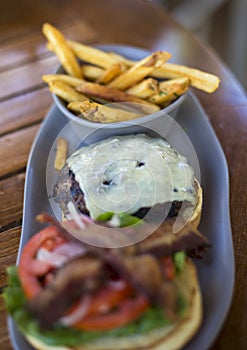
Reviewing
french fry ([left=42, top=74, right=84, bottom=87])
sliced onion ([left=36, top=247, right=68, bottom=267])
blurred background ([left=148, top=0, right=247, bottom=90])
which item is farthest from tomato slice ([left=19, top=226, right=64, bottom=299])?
blurred background ([left=148, top=0, right=247, bottom=90])

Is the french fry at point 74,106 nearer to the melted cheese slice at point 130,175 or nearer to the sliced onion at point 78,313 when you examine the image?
the melted cheese slice at point 130,175

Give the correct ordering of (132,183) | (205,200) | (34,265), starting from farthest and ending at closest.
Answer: (205,200)
(132,183)
(34,265)

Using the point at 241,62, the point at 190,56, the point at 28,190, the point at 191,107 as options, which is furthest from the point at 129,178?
the point at 241,62

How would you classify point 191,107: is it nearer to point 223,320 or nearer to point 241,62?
point 223,320

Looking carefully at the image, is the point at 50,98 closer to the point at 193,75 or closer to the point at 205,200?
the point at 193,75

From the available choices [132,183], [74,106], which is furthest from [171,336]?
[74,106]

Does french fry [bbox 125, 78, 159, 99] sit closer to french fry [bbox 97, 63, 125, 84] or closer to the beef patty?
french fry [bbox 97, 63, 125, 84]

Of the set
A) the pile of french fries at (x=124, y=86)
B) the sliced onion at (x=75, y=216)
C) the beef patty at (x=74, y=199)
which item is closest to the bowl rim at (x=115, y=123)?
the pile of french fries at (x=124, y=86)
